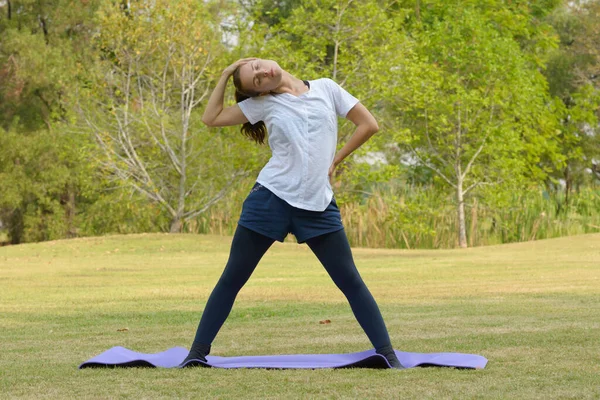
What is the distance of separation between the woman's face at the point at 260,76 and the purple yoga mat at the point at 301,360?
64.6 inches

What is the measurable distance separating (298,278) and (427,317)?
7.05m

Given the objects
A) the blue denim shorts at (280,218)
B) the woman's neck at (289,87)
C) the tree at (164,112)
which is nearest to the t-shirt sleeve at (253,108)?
the woman's neck at (289,87)

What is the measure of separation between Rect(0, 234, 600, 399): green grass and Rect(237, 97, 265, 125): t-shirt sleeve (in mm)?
1466

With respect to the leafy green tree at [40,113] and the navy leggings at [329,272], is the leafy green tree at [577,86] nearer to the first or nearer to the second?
the leafy green tree at [40,113]

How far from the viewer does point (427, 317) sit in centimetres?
932

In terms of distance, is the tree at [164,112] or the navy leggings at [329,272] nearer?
the navy leggings at [329,272]

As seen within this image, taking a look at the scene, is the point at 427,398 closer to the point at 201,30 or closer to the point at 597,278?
the point at 597,278

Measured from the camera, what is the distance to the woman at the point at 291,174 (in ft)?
19.1

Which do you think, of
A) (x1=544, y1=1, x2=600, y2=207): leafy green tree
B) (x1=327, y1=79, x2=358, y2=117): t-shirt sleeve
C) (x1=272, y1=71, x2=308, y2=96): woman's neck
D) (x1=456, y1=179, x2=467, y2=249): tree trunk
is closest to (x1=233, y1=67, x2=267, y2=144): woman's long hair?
(x1=272, y1=71, x2=308, y2=96): woman's neck

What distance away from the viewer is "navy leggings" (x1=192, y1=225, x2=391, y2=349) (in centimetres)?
595

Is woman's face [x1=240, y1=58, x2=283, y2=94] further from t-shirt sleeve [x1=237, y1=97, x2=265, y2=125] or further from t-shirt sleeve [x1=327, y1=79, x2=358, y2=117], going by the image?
t-shirt sleeve [x1=327, y1=79, x2=358, y2=117]

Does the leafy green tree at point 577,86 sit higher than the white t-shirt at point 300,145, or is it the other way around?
the leafy green tree at point 577,86

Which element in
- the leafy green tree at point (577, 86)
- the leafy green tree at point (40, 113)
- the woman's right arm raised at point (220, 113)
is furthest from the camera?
the leafy green tree at point (577, 86)

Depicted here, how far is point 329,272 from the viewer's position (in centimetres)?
600
